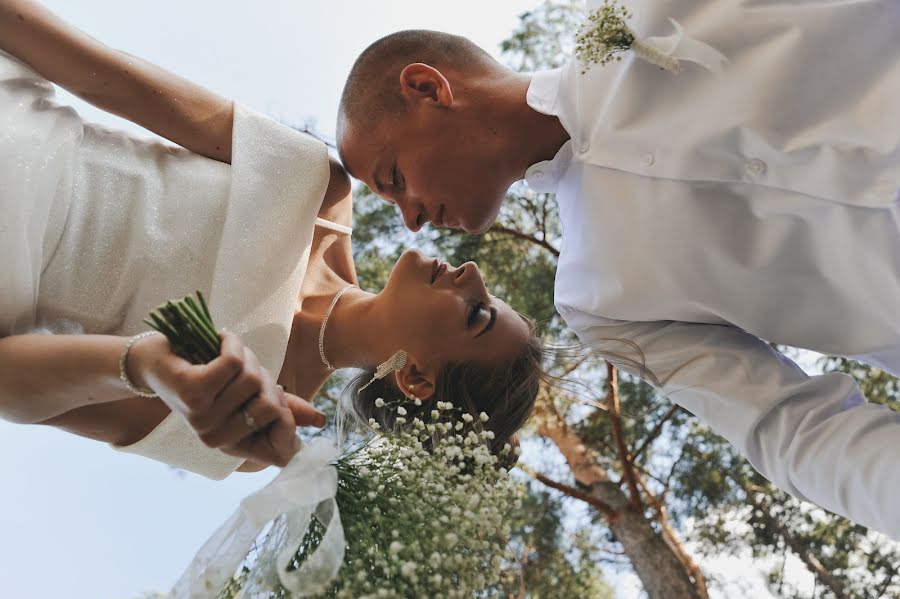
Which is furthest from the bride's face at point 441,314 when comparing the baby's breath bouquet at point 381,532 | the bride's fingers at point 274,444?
the bride's fingers at point 274,444

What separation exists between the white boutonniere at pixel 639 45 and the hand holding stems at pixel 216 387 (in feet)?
4.06

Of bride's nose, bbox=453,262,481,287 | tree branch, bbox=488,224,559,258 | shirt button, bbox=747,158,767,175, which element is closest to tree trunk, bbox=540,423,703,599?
tree branch, bbox=488,224,559,258

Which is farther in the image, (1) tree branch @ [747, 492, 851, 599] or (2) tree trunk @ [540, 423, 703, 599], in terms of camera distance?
(1) tree branch @ [747, 492, 851, 599]

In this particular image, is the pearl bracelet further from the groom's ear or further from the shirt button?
the shirt button

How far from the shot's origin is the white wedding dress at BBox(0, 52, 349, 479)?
214 centimetres

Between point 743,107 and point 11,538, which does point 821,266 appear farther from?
point 11,538

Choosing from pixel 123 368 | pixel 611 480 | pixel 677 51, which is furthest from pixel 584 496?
pixel 123 368

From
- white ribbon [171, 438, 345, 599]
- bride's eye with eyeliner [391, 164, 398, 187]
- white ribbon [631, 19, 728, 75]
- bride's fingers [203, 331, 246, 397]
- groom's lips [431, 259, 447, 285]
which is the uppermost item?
white ribbon [631, 19, 728, 75]

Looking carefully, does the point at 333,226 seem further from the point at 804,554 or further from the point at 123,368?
the point at 804,554

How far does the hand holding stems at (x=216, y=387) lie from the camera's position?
5.09 ft

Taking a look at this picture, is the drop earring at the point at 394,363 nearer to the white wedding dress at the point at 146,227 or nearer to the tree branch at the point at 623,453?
the white wedding dress at the point at 146,227

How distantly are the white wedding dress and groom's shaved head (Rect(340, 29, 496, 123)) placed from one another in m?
0.30

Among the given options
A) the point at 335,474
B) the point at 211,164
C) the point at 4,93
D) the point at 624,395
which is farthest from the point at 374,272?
the point at 335,474

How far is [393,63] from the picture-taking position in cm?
277
